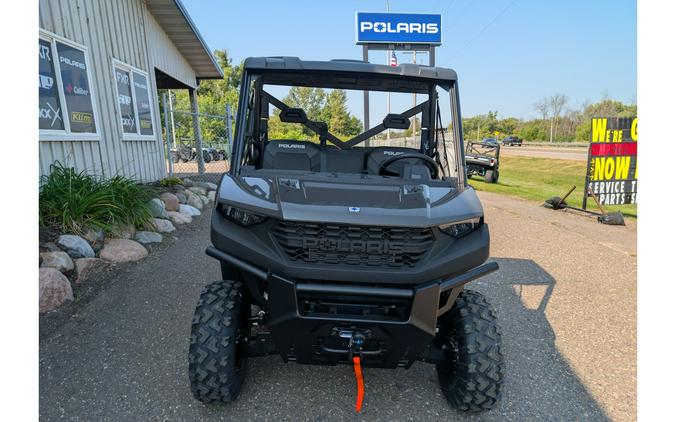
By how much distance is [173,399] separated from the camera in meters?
2.44

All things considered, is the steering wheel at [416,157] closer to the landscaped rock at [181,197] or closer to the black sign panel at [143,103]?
the landscaped rock at [181,197]

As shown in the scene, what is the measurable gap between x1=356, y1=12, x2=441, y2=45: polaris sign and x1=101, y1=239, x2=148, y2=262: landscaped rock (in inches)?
541

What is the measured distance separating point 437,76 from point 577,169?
2356 cm

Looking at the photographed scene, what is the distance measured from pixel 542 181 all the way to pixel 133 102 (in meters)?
18.6

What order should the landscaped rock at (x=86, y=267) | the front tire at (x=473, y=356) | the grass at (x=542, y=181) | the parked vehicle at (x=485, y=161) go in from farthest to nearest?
the parked vehicle at (x=485, y=161)
the grass at (x=542, y=181)
the landscaped rock at (x=86, y=267)
the front tire at (x=473, y=356)

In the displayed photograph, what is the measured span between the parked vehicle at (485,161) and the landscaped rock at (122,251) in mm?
15737

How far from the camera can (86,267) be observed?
4094 mm

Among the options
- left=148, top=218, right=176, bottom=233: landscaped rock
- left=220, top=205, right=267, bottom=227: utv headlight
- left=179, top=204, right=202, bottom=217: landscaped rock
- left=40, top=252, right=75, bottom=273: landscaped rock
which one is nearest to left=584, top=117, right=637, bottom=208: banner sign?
left=179, top=204, right=202, bottom=217: landscaped rock

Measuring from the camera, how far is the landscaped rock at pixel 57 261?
3.79 metres

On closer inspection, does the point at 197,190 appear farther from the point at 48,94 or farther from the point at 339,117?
the point at 339,117

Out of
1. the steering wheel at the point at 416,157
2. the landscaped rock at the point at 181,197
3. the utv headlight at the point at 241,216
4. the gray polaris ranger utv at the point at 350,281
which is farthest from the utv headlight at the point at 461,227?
the landscaped rock at the point at 181,197

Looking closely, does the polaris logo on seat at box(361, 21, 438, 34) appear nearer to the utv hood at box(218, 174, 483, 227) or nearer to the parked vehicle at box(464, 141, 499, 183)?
the parked vehicle at box(464, 141, 499, 183)

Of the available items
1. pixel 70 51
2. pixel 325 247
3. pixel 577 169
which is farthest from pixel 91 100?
pixel 577 169

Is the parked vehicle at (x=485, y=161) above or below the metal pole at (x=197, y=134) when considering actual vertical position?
below
